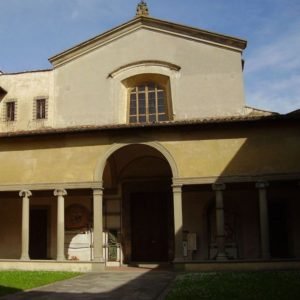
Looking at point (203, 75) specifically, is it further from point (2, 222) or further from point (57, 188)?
point (2, 222)

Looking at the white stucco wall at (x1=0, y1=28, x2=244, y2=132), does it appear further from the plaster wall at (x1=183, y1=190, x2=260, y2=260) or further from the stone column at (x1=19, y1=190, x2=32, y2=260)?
the stone column at (x1=19, y1=190, x2=32, y2=260)

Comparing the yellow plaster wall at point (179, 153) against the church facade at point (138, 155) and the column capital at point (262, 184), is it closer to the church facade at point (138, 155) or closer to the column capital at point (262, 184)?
the church facade at point (138, 155)

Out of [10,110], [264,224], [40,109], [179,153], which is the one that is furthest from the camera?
[10,110]

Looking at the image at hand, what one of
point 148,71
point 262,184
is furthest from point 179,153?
point 148,71

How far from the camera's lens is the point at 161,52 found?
20031mm

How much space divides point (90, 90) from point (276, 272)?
10.9m

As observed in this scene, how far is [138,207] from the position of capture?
786 inches

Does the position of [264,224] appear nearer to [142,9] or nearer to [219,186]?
[219,186]

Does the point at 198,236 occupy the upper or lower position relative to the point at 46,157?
lower

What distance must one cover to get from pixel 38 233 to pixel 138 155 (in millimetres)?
5545

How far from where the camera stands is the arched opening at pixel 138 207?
19453mm

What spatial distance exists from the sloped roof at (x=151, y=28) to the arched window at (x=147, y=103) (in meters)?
2.48

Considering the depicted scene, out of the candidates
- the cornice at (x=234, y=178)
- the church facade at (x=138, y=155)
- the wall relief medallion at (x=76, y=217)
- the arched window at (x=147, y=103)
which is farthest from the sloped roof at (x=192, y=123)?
the wall relief medallion at (x=76, y=217)

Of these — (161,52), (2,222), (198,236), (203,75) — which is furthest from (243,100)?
(2,222)
